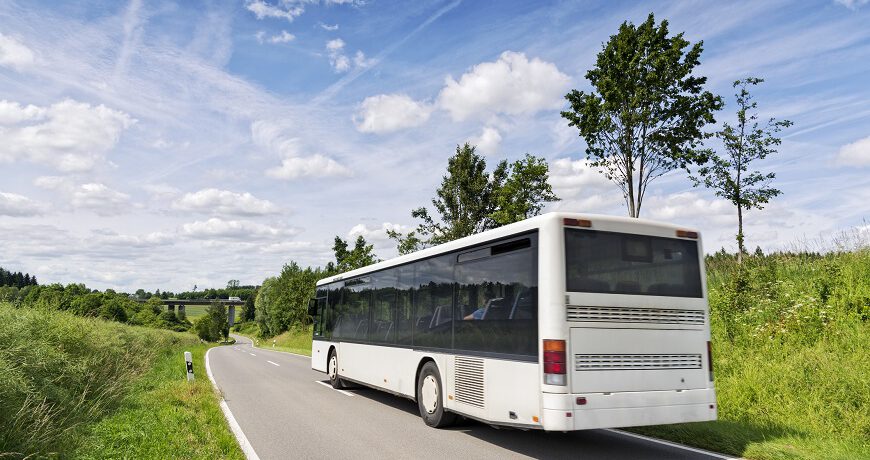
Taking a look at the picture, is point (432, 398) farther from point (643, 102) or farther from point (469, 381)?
point (643, 102)

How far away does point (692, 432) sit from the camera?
7887 mm

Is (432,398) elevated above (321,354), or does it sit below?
below

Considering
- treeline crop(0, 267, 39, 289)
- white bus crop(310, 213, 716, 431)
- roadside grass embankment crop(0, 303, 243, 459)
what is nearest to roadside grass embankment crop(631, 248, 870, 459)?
white bus crop(310, 213, 716, 431)

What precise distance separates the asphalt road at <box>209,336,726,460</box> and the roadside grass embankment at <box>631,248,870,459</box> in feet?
3.60

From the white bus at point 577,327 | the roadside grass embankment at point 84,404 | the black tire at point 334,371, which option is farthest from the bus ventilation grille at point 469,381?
the black tire at point 334,371

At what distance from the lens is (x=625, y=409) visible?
21.9 feet

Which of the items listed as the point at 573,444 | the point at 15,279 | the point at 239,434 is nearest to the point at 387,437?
the point at 239,434

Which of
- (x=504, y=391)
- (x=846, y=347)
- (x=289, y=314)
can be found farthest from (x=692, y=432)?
(x=289, y=314)

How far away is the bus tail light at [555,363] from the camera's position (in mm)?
6418

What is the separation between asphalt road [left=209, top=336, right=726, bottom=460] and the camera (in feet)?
23.8

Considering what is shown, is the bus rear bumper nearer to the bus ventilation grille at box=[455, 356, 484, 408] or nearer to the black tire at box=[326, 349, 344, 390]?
the bus ventilation grille at box=[455, 356, 484, 408]

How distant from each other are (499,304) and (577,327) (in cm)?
125

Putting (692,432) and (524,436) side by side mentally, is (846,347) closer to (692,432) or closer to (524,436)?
(692,432)

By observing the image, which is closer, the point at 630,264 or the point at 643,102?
the point at 630,264
